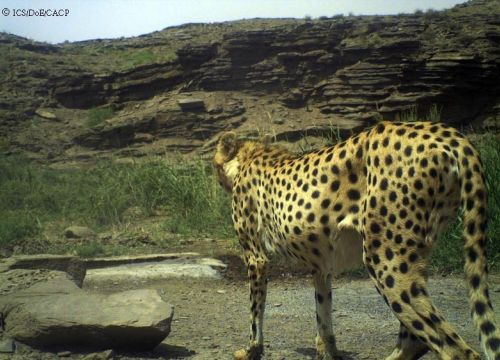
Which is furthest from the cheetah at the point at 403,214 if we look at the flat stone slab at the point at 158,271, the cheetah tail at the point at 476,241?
the flat stone slab at the point at 158,271

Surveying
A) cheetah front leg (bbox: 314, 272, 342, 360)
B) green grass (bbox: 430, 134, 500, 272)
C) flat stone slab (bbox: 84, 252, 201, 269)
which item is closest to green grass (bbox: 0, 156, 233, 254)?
flat stone slab (bbox: 84, 252, 201, 269)

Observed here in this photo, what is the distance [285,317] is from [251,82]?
1583 centimetres

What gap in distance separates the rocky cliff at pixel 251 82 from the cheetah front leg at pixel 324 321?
508 inches

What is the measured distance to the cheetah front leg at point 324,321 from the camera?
507 centimetres

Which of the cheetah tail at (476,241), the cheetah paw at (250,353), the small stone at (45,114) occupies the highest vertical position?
the cheetah tail at (476,241)

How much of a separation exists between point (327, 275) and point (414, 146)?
5.17ft

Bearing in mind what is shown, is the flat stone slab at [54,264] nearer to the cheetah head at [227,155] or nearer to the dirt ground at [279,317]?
the dirt ground at [279,317]

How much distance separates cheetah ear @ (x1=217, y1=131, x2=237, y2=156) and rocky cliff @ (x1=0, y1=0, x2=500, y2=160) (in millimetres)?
11733

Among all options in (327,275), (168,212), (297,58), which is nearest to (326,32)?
(297,58)

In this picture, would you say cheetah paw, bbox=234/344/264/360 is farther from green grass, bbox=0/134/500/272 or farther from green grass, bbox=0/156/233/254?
green grass, bbox=0/156/233/254

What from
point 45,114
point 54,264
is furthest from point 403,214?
point 45,114

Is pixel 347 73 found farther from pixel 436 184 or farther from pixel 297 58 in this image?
pixel 436 184

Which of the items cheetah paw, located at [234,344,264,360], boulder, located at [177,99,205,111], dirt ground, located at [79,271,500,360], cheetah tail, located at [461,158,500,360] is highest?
cheetah tail, located at [461,158,500,360]

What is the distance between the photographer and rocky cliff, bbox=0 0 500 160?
18922mm
